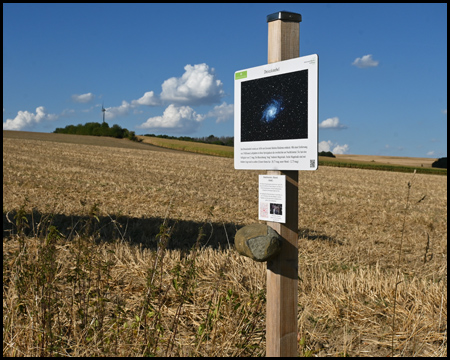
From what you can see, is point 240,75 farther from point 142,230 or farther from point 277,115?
point 142,230

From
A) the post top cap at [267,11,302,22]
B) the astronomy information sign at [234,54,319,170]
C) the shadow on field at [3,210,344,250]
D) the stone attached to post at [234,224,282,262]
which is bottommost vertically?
the shadow on field at [3,210,344,250]

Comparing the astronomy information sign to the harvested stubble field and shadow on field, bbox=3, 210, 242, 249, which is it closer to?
the harvested stubble field

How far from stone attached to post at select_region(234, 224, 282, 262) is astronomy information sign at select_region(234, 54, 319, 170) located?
476 millimetres

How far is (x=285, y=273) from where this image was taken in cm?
334

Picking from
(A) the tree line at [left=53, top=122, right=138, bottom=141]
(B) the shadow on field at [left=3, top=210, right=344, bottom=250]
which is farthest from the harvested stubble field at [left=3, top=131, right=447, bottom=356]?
(A) the tree line at [left=53, top=122, right=138, bottom=141]

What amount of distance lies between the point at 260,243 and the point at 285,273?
0.32 m

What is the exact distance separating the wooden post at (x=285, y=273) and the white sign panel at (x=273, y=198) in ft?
0.13

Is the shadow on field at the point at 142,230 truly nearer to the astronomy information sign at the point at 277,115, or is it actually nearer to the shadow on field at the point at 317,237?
the shadow on field at the point at 317,237

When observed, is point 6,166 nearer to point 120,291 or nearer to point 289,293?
point 120,291

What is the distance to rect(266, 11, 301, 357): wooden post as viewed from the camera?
10.8ft

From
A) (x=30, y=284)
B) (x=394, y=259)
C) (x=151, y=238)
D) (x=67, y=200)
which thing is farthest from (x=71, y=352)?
(x=67, y=200)

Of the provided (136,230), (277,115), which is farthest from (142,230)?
(277,115)

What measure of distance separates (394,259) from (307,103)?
18.0 ft

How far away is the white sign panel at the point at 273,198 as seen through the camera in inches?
130
